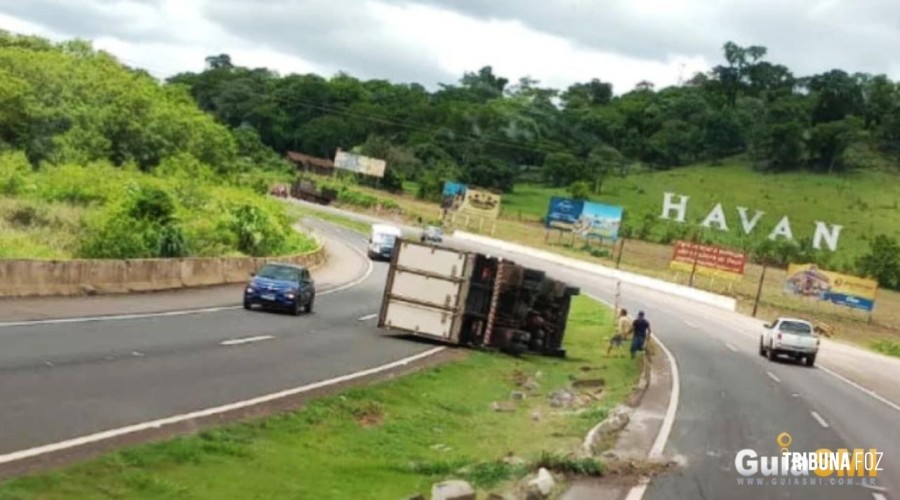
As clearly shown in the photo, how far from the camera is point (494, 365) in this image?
29.0 meters

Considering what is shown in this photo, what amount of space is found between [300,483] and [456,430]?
641 centimetres

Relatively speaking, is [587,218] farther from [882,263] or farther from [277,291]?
[277,291]

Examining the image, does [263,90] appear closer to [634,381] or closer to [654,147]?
[654,147]

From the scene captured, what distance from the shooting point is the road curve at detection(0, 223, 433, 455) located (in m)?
14.0

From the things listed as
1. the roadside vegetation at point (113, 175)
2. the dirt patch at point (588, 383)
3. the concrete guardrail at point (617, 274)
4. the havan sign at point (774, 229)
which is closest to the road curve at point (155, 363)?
the dirt patch at point (588, 383)

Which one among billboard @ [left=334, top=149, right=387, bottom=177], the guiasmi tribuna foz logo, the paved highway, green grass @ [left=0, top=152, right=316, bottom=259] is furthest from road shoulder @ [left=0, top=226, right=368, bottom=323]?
billboard @ [left=334, top=149, right=387, bottom=177]

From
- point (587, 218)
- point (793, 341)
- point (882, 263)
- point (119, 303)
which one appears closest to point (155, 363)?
point (119, 303)

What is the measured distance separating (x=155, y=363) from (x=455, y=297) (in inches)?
492

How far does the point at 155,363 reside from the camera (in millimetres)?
19516

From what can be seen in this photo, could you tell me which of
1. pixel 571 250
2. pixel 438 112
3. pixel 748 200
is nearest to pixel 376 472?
pixel 571 250

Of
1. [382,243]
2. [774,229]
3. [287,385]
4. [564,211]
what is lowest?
[382,243]

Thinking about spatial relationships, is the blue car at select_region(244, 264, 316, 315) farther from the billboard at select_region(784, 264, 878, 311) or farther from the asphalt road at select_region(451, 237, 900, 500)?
the billboard at select_region(784, 264, 878, 311)

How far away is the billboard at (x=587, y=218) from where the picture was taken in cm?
9156

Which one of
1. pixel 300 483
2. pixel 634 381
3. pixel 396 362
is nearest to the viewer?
pixel 300 483
